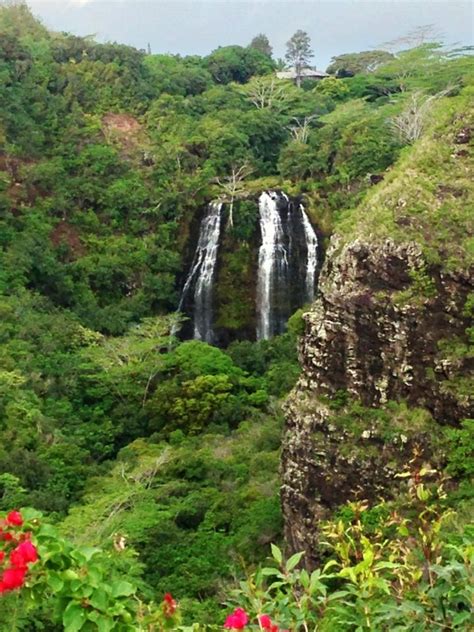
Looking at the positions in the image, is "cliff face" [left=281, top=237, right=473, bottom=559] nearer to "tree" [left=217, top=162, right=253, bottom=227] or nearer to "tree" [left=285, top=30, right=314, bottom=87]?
"tree" [left=217, top=162, right=253, bottom=227]

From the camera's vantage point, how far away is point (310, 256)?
2295 cm

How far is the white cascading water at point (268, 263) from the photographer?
900 inches

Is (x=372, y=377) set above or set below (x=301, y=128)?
below

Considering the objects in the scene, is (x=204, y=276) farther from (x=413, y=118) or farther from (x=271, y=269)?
(x=413, y=118)

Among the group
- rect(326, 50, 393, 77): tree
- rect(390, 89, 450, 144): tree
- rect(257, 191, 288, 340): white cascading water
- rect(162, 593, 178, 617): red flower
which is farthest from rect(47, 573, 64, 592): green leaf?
rect(326, 50, 393, 77): tree

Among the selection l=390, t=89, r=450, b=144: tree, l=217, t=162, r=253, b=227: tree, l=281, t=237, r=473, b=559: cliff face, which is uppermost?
l=390, t=89, r=450, b=144: tree

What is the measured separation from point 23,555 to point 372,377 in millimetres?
7043

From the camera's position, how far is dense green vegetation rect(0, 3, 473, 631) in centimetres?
1030

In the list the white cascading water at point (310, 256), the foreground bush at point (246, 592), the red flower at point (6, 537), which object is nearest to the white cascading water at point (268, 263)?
the white cascading water at point (310, 256)

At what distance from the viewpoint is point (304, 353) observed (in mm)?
9531

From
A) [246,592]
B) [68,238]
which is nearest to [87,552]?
[246,592]

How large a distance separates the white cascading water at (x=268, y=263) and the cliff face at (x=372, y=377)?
13386 mm

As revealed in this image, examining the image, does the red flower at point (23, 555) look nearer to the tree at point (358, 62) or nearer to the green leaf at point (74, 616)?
the green leaf at point (74, 616)

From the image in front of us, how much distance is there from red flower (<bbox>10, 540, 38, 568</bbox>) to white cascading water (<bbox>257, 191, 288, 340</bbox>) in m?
20.6
